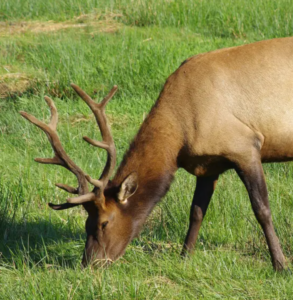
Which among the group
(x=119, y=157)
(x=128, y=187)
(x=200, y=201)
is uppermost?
(x=128, y=187)

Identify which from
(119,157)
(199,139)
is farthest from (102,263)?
(119,157)

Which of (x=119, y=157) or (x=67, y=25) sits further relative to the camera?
(x=67, y=25)

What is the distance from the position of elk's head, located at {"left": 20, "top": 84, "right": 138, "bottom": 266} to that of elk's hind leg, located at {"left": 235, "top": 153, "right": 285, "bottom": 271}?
80 cm

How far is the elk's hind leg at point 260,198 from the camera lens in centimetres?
500

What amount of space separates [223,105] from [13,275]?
1.91 meters

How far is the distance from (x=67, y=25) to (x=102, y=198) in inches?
279

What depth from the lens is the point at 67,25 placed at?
11586 millimetres

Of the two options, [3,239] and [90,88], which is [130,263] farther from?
[90,88]

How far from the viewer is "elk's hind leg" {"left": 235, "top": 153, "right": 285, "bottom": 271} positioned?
16.4 feet

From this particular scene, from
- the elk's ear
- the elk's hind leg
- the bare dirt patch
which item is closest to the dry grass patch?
the bare dirt patch

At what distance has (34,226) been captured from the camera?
5.97 meters

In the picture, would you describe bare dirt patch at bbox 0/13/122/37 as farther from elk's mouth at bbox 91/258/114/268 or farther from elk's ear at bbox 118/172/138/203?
elk's mouth at bbox 91/258/114/268

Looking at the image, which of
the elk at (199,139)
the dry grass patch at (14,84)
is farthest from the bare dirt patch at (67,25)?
the elk at (199,139)

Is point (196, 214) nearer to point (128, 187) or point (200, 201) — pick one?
point (200, 201)
